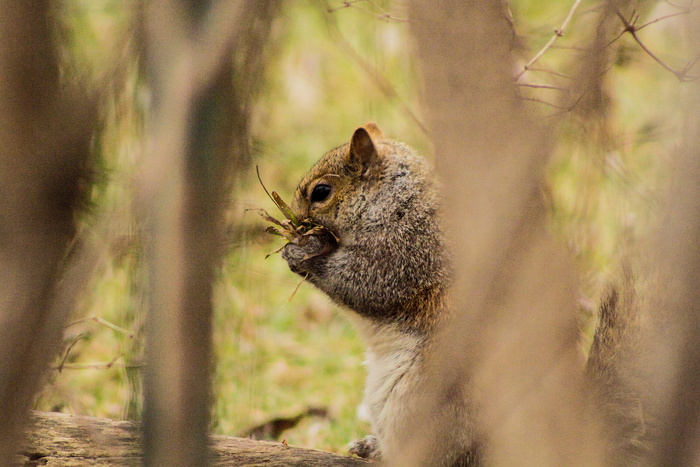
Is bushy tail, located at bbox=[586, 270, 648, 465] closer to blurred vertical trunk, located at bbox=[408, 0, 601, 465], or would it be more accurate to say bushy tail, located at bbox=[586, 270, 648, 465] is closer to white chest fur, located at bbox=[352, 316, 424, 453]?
blurred vertical trunk, located at bbox=[408, 0, 601, 465]

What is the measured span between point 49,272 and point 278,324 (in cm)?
375

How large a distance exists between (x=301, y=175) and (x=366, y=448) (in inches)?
128

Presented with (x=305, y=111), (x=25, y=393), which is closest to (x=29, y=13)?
(x=25, y=393)

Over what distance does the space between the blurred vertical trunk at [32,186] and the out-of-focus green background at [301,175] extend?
79 millimetres

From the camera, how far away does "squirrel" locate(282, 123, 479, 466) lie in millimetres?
2365

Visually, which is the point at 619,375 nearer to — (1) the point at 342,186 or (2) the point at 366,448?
(2) the point at 366,448

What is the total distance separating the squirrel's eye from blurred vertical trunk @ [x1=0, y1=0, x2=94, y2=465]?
6.03 ft

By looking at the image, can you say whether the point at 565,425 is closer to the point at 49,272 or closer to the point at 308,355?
the point at 49,272

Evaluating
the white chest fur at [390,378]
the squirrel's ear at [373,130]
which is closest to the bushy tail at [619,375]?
the white chest fur at [390,378]

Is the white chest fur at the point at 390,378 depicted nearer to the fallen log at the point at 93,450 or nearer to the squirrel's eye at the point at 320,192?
the fallen log at the point at 93,450

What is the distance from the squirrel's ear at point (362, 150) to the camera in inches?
111

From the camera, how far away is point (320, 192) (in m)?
2.90

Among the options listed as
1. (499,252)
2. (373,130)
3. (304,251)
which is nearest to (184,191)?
(499,252)

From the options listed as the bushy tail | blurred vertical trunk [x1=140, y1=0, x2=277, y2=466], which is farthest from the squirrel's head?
blurred vertical trunk [x1=140, y1=0, x2=277, y2=466]
